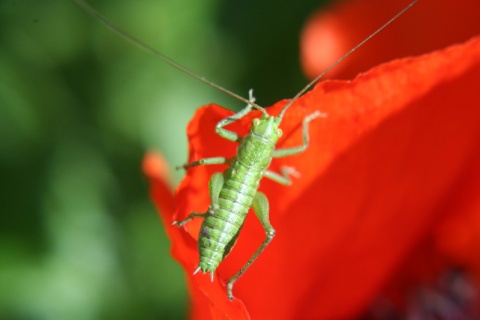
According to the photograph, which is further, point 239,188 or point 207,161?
point 239,188

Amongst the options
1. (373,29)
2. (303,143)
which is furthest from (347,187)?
(373,29)

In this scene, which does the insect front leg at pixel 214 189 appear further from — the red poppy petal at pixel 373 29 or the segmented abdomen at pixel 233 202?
the red poppy petal at pixel 373 29

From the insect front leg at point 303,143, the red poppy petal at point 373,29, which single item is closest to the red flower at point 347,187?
the insect front leg at point 303,143

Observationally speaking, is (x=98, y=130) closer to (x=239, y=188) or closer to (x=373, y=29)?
(x=239, y=188)

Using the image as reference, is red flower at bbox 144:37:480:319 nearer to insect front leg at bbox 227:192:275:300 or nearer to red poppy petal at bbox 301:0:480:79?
insect front leg at bbox 227:192:275:300

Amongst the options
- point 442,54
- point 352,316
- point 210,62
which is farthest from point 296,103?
point 352,316

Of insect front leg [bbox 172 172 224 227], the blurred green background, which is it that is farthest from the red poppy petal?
insect front leg [bbox 172 172 224 227]
